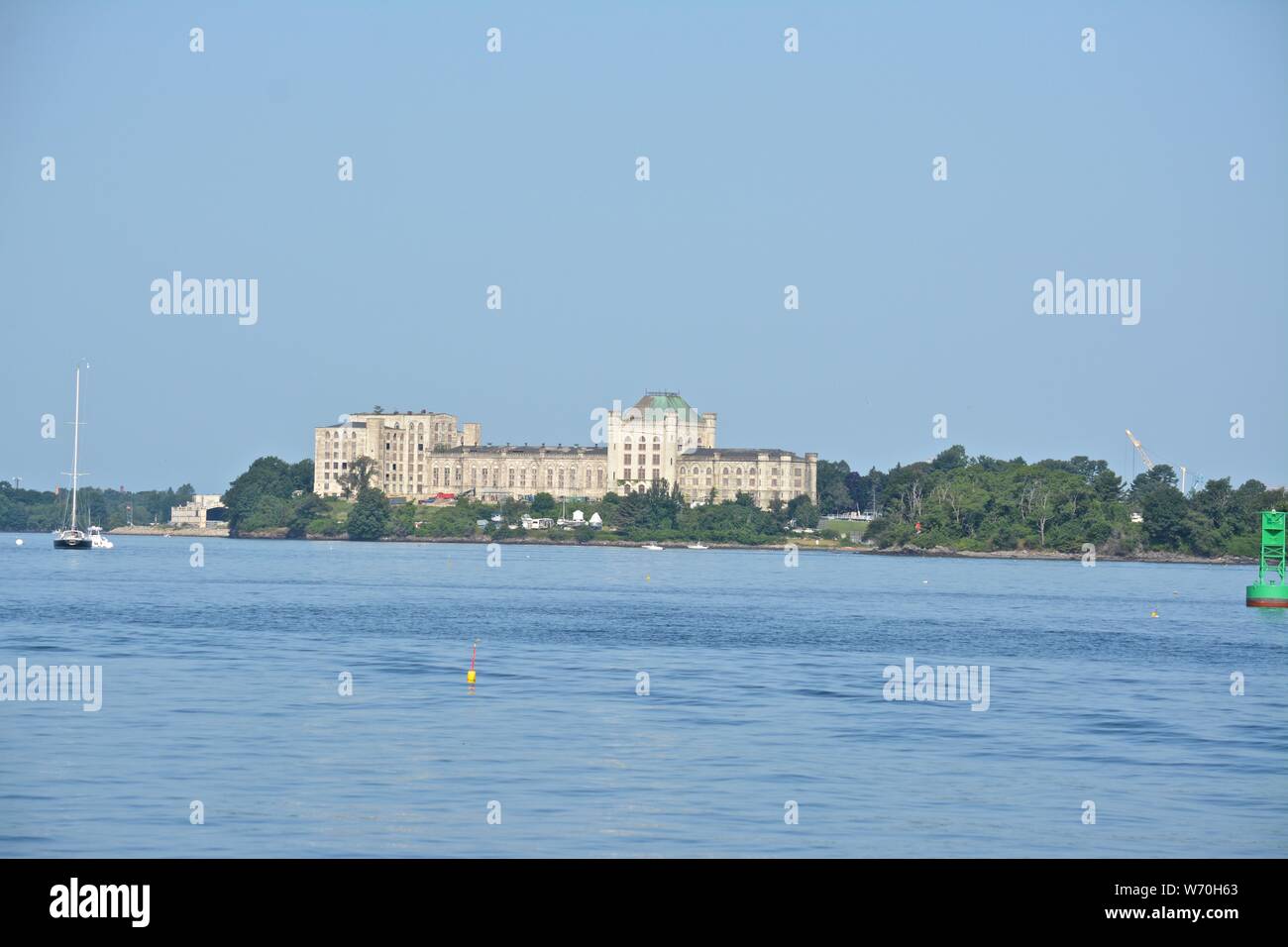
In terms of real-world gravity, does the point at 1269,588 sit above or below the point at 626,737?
above

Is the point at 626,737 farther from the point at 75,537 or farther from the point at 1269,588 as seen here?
the point at 75,537

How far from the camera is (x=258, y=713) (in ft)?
125

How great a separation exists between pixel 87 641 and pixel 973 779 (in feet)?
112

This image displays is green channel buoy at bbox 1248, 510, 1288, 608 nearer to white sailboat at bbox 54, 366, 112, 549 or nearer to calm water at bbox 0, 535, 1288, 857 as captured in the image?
calm water at bbox 0, 535, 1288, 857

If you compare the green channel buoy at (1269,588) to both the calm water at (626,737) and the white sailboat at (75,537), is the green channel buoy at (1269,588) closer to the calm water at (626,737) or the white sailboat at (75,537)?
the calm water at (626,737)

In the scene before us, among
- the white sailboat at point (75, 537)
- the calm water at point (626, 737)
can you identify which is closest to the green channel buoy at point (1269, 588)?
the calm water at point (626, 737)

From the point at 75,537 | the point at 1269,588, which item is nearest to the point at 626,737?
the point at 1269,588

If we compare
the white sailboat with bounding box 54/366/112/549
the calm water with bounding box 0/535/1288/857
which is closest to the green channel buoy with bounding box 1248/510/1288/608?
the calm water with bounding box 0/535/1288/857

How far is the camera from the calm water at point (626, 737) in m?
25.4

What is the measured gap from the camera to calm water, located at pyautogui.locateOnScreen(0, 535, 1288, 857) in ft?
83.3

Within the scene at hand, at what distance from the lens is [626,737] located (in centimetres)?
A: 3519

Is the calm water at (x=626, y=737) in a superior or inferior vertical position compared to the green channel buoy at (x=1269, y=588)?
inferior
